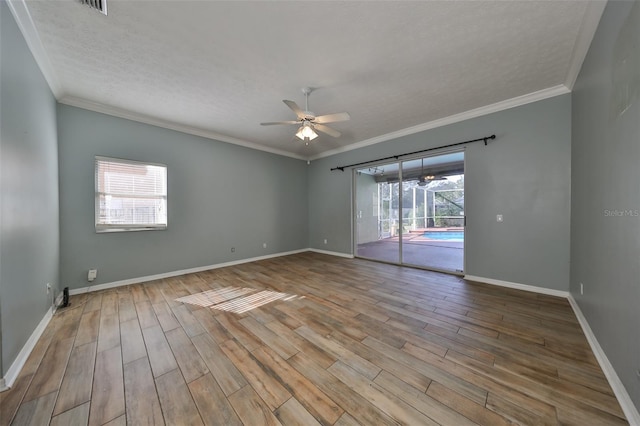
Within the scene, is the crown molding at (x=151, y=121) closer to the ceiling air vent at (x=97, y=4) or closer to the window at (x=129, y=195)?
the window at (x=129, y=195)

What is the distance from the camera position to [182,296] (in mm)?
3084

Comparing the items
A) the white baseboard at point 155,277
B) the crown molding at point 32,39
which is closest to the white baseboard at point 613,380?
the crown molding at point 32,39

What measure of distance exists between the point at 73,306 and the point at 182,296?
1252 millimetres

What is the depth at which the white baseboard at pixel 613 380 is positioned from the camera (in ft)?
3.97

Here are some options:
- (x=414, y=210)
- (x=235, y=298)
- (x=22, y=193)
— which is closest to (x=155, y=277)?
(x=235, y=298)

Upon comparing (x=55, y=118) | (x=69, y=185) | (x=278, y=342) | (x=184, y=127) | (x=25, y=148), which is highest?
(x=184, y=127)

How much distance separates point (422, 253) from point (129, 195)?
6.52 meters

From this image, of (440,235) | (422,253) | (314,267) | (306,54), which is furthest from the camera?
(440,235)

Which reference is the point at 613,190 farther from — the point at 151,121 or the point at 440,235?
the point at 440,235

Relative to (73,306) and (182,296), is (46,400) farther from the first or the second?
(73,306)

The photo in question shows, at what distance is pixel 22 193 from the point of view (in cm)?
190

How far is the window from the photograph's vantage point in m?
3.38

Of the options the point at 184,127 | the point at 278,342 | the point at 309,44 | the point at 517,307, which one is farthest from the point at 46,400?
the point at 517,307

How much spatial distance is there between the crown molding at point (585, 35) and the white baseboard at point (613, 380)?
2755mm
